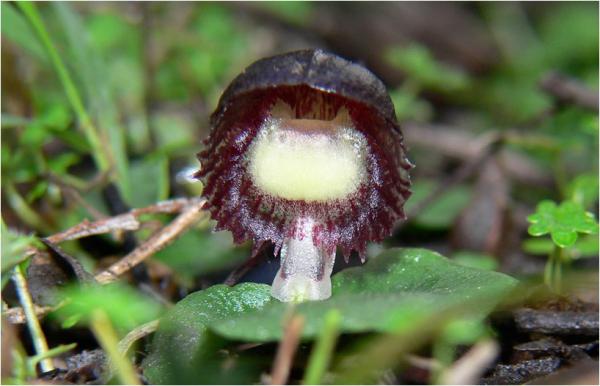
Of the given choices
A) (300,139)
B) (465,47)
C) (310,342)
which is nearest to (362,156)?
(300,139)

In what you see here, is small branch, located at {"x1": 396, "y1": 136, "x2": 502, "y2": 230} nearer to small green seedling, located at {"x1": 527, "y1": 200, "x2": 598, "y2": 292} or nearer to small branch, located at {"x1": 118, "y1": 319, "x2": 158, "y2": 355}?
small green seedling, located at {"x1": 527, "y1": 200, "x2": 598, "y2": 292}

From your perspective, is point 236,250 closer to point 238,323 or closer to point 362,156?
point 362,156

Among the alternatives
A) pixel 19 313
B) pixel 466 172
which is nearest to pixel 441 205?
pixel 466 172

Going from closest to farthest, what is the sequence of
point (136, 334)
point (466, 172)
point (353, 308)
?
point (353, 308) < point (136, 334) < point (466, 172)

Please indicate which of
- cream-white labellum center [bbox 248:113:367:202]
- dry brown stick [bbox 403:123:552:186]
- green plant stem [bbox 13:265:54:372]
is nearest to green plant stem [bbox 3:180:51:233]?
green plant stem [bbox 13:265:54:372]

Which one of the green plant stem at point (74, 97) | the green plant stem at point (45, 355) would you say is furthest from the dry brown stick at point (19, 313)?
the green plant stem at point (74, 97)

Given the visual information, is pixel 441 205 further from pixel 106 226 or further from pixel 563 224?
pixel 106 226
